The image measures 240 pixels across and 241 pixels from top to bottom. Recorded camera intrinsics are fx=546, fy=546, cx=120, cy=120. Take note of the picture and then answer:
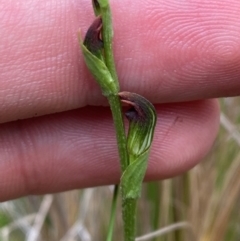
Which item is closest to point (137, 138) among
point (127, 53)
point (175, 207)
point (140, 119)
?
point (140, 119)

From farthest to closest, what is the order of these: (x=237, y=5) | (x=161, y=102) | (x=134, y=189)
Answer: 1. (x=161, y=102)
2. (x=237, y=5)
3. (x=134, y=189)

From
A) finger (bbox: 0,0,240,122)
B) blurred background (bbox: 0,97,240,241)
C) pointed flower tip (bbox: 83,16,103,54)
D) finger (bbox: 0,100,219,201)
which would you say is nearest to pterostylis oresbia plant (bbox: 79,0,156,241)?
pointed flower tip (bbox: 83,16,103,54)

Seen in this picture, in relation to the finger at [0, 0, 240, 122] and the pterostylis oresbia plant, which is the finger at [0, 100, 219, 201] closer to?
the finger at [0, 0, 240, 122]

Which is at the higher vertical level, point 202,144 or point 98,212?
point 202,144

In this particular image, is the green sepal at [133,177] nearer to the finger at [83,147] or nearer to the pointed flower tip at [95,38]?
the pointed flower tip at [95,38]

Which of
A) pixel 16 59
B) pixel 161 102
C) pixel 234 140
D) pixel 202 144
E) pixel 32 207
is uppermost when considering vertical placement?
pixel 16 59

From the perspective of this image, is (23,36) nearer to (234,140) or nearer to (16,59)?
(16,59)

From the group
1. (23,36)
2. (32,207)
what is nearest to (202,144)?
(23,36)

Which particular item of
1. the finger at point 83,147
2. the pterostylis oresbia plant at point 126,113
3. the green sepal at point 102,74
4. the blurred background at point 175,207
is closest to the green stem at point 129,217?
the pterostylis oresbia plant at point 126,113
